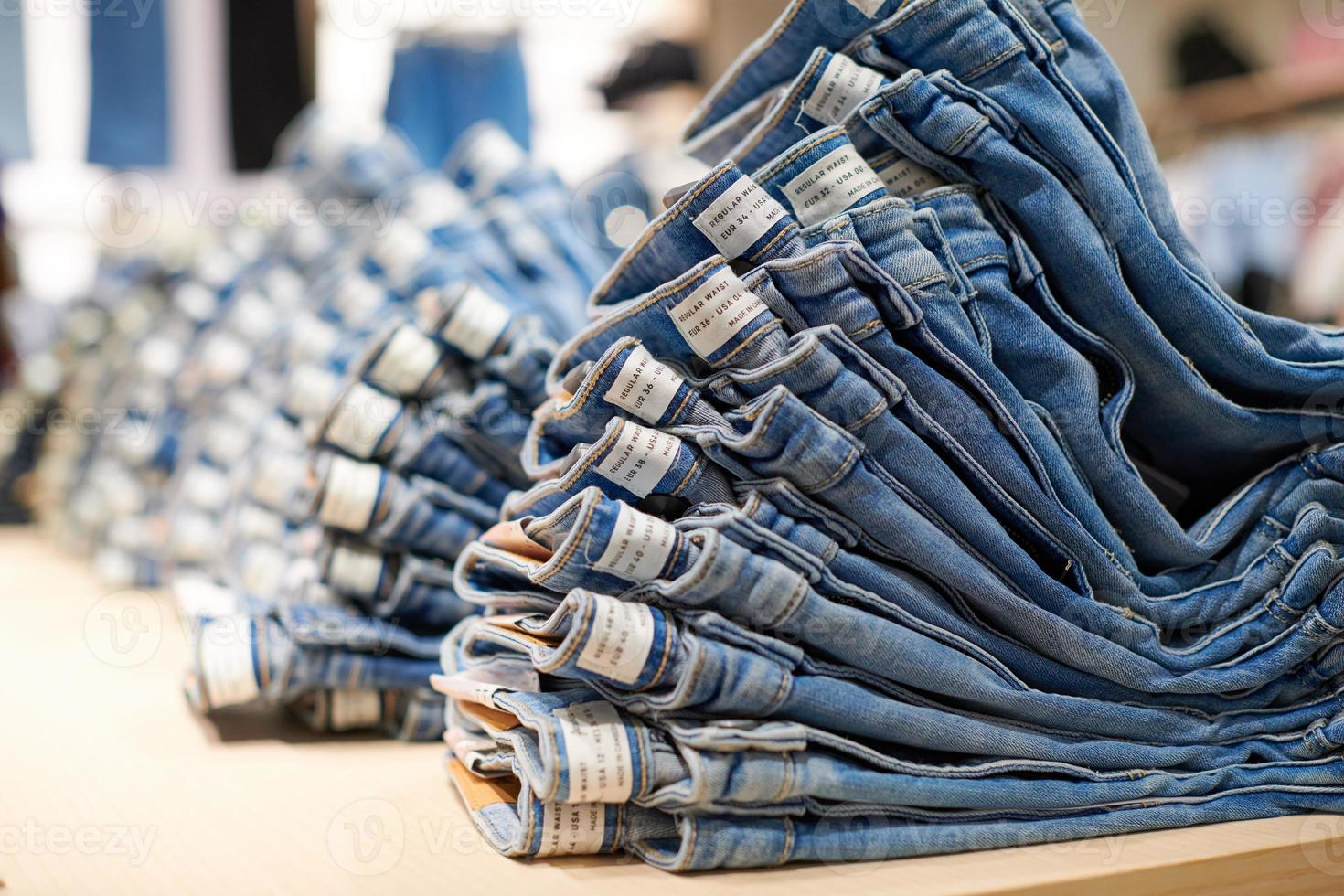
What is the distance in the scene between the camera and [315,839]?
0.52m

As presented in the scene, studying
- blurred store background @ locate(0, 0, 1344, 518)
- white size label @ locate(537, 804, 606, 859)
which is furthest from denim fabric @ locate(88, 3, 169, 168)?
white size label @ locate(537, 804, 606, 859)

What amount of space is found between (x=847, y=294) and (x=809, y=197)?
7 cm

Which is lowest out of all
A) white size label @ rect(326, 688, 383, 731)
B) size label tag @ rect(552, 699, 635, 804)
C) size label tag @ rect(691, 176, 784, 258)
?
white size label @ rect(326, 688, 383, 731)

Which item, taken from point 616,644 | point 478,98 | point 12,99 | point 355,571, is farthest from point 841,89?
point 12,99

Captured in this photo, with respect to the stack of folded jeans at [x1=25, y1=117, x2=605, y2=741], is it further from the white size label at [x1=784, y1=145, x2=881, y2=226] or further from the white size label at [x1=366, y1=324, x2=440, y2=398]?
the white size label at [x1=784, y1=145, x2=881, y2=226]

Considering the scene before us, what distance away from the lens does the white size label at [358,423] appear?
0.71 m

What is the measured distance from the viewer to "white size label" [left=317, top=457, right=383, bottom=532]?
69cm

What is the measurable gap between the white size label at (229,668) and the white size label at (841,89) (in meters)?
0.44

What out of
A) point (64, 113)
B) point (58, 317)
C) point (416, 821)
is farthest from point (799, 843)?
point (64, 113)

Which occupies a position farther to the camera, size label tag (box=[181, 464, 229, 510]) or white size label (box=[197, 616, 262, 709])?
size label tag (box=[181, 464, 229, 510])

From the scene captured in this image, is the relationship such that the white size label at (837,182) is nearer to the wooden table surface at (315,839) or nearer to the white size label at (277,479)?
the wooden table surface at (315,839)

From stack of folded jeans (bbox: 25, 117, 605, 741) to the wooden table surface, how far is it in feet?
0.15

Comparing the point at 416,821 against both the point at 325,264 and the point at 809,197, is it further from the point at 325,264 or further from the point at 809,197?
the point at 325,264

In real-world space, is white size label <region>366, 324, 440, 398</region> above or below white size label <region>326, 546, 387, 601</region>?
above
